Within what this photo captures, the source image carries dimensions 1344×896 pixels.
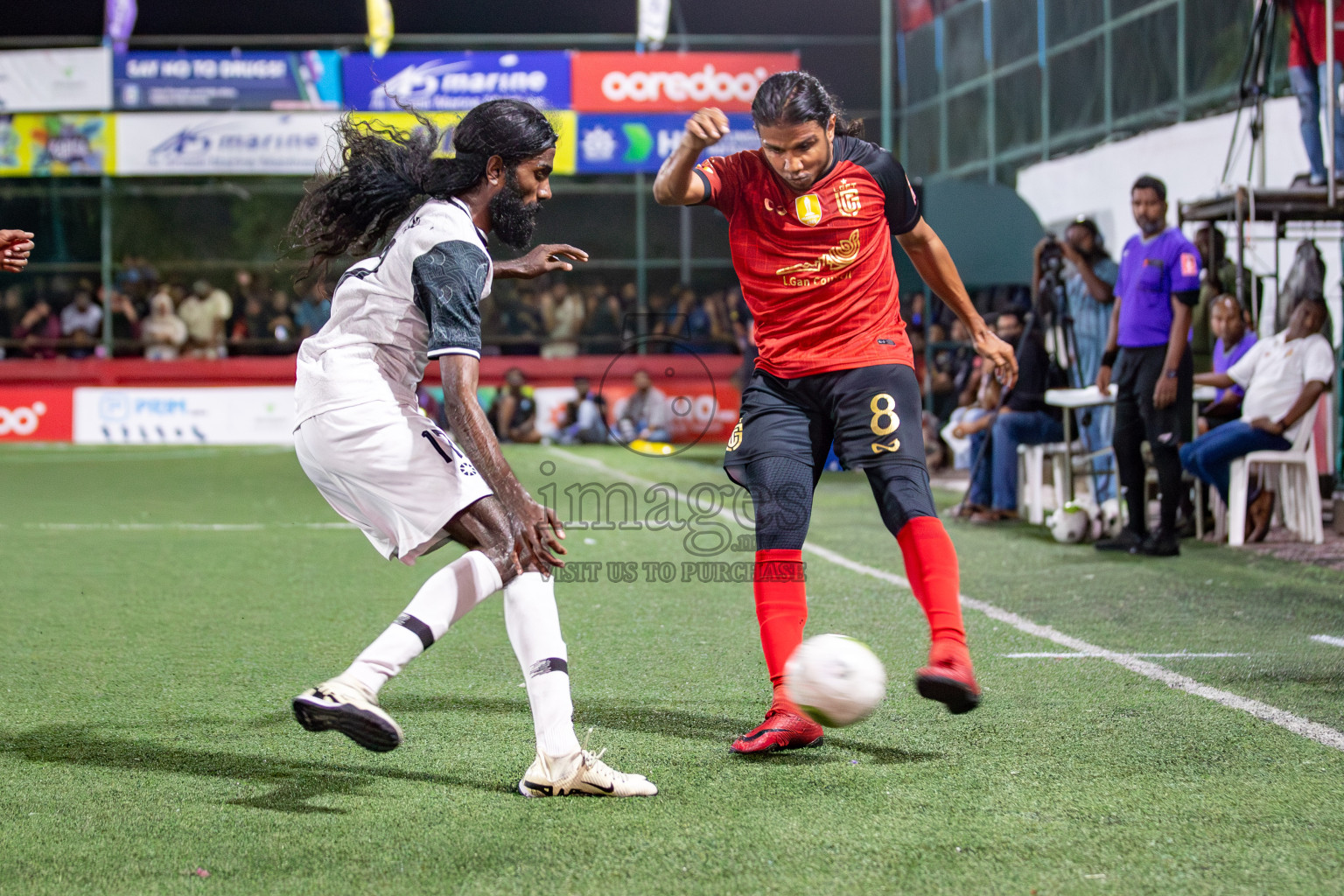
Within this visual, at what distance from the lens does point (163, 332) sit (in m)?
23.6

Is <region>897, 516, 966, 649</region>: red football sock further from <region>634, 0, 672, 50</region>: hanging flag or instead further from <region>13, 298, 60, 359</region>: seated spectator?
<region>13, 298, 60, 359</region>: seated spectator

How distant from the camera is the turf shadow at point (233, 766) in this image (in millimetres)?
3346

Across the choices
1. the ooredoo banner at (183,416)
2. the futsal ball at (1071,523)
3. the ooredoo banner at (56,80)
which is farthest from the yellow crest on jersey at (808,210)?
the ooredoo banner at (56,80)

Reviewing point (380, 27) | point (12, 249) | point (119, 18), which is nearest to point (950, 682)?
point (12, 249)

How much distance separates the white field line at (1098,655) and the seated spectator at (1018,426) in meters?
4.99

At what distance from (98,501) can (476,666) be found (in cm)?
832

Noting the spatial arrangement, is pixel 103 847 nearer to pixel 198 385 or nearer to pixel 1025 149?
pixel 1025 149

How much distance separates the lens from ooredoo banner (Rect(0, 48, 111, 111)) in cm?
2325

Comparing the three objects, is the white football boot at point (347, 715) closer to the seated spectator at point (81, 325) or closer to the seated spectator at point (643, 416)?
the seated spectator at point (643, 416)

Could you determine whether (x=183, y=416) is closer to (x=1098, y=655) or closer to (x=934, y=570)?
(x=1098, y=655)

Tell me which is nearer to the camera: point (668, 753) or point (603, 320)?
point (668, 753)

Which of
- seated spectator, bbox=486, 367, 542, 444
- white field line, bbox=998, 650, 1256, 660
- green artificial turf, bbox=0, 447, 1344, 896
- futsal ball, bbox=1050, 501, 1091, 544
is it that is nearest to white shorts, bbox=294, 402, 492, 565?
green artificial turf, bbox=0, 447, 1344, 896

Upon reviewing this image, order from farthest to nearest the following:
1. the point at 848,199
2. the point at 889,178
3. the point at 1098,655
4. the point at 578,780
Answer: the point at 1098,655 → the point at 889,178 → the point at 848,199 → the point at 578,780

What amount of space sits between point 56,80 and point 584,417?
11.2 meters
